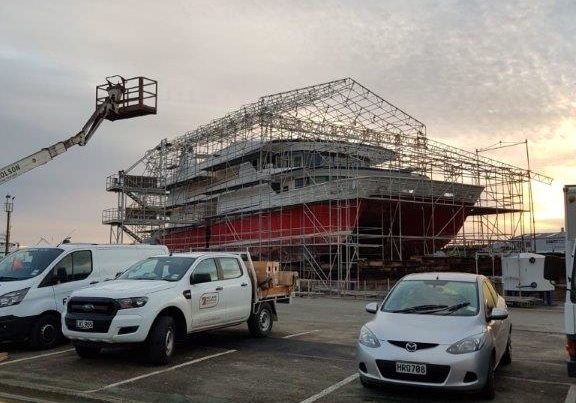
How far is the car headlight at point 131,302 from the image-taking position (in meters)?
9.12

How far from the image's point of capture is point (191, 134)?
4484 centimetres

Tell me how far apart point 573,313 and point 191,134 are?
1566 inches

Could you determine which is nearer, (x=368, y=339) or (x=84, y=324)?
(x=368, y=339)

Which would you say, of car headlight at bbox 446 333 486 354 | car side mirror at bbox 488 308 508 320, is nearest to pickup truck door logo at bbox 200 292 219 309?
car headlight at bbox 446 333 486 354

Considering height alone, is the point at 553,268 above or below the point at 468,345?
above

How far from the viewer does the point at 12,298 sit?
10.5 metres

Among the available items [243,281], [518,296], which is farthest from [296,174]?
[243,281]

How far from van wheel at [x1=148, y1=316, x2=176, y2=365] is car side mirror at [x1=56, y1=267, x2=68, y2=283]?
312 cm

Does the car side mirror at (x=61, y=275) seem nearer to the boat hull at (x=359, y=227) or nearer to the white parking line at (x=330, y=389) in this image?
the white parking line at (x=330, y=389)

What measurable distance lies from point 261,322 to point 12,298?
4922 millimetres

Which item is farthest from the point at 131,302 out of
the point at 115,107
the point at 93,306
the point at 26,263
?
the point at 115,107

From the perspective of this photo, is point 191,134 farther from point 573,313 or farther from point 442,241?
point 573,313

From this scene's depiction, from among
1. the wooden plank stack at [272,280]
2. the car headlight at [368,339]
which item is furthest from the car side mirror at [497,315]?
the wooden plank stack at [272,280]

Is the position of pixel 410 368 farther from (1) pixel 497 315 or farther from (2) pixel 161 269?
(2) pixel 161 269
